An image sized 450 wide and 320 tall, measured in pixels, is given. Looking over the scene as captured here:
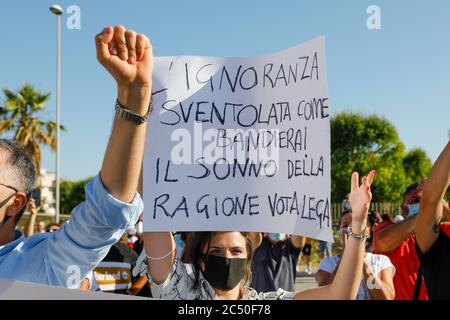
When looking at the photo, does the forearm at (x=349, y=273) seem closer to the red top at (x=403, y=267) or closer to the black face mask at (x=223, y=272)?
the black face mask at (x=223, y=272)

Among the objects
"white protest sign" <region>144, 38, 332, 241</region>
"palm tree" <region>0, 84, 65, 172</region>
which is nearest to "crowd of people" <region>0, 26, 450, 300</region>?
"white protest sign" <region>144, 38, 332, 241</region>

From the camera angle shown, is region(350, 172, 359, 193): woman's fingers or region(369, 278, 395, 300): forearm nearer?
region(350, 172, 359, 193): woman's fingers

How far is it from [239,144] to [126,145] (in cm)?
124

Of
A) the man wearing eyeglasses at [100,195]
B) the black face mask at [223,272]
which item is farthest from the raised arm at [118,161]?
the black face mask at [223,272]

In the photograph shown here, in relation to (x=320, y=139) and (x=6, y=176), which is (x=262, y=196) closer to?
(x=320, y=139)

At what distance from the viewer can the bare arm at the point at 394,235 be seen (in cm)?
359

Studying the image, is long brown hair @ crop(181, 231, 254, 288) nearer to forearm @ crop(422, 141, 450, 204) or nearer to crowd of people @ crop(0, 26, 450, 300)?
crowd of people @ crop(0, 26, 450, 300)

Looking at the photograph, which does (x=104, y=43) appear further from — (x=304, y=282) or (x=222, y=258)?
(x=304, y=282)

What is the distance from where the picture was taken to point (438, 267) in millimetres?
2557

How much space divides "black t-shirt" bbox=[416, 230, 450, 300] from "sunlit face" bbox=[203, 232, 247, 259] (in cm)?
87

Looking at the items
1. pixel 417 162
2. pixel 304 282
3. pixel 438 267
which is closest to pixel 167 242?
pixel 438 267

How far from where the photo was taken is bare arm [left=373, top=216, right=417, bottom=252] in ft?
11.8
